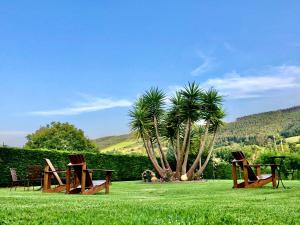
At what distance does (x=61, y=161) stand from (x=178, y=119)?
7.84 metres

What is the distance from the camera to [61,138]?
54281 mm

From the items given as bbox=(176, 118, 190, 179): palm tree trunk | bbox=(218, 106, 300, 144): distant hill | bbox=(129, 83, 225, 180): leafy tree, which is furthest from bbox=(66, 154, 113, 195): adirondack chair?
bbox=(218, 106, 300, 144): distant hill

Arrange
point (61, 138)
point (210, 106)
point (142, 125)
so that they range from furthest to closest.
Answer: point (61, 138) < point (210, 106) < point (142, 125)

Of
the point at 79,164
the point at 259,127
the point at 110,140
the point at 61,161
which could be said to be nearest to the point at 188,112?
the point at 61,161

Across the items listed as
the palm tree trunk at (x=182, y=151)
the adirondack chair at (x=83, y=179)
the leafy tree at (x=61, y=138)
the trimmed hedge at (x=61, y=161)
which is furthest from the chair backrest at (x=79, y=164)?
the leafy tree at (x=61, y=138)

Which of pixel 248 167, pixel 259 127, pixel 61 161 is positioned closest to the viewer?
pixel 248 167

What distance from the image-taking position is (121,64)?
2708cm

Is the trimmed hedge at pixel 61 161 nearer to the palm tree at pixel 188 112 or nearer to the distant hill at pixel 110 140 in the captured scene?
the palm tree at pixel 188 112

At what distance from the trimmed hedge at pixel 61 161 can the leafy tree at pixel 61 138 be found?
24459mm

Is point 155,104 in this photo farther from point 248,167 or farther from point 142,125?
point 248,167

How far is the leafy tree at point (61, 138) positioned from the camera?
53.4 meters

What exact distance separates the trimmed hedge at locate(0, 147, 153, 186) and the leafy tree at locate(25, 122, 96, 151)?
2446cm

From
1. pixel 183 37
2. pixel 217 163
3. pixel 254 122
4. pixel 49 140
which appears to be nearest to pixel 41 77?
pixel 183 37

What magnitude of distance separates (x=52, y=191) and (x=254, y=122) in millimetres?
63439
